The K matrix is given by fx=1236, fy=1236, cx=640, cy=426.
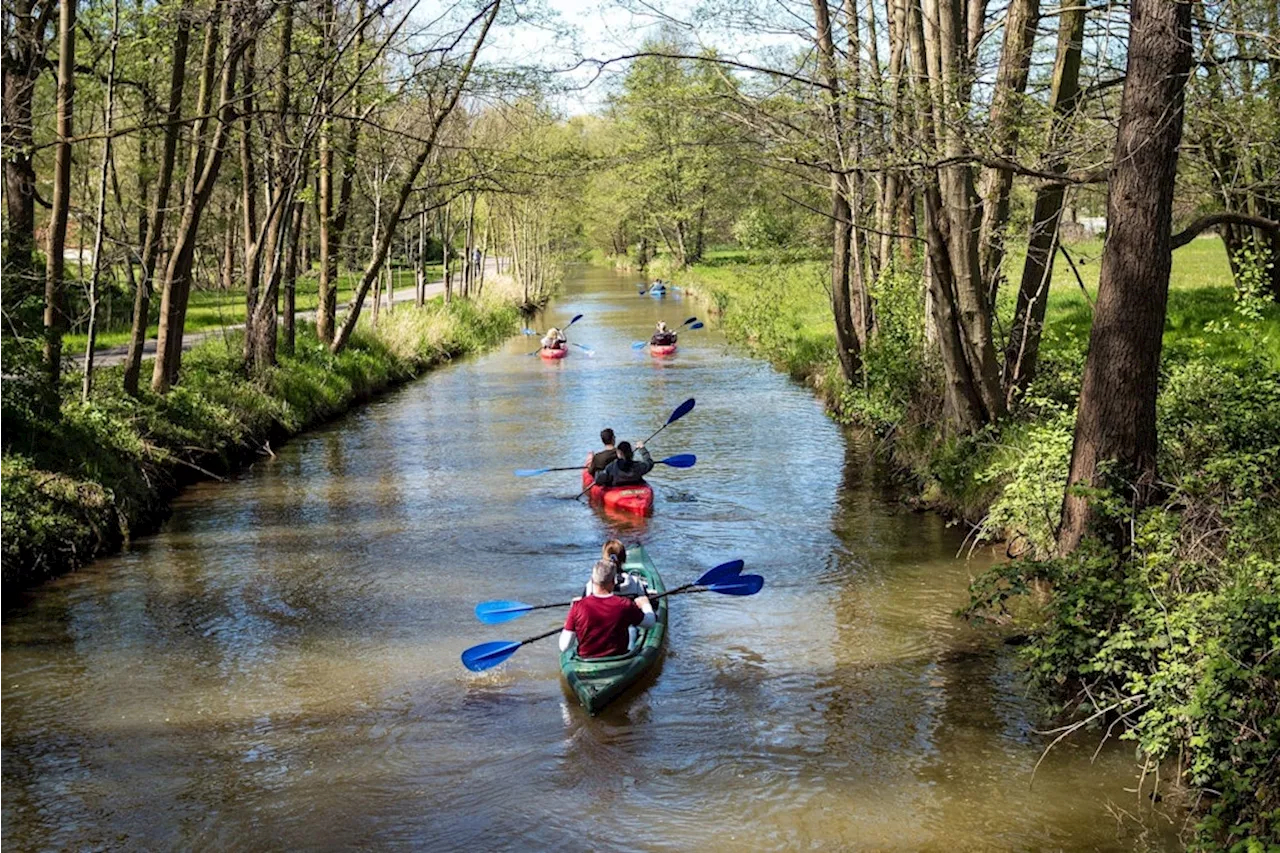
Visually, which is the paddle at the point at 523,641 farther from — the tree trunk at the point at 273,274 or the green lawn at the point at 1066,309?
the tree trunk at the point at 273,274

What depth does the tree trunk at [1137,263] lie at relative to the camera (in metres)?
7.86

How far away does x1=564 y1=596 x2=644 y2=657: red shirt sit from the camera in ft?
29.3

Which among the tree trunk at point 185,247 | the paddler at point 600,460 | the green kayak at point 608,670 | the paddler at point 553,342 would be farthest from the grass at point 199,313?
the green kayak at point 608,670

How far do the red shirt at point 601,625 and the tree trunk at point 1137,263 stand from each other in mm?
3276

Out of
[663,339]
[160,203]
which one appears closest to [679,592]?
[160,203]

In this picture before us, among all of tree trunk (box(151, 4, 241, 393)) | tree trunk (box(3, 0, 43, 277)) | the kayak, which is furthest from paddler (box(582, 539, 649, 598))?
tree trunk (box(151, 4, 241, 393))

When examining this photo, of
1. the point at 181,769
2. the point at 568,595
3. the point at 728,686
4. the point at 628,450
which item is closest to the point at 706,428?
the point at 628,450

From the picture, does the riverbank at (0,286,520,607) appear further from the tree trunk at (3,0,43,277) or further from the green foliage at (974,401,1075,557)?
the green foliage at (974,401,1075,557)

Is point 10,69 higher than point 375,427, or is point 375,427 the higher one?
point 10,69

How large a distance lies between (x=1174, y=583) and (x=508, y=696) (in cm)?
448

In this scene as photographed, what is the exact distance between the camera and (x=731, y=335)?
32.6 meters

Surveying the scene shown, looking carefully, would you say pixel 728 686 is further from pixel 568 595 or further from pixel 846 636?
pixel 568 595

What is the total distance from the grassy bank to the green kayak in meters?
2.45

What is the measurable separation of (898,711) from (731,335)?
24.7 m
